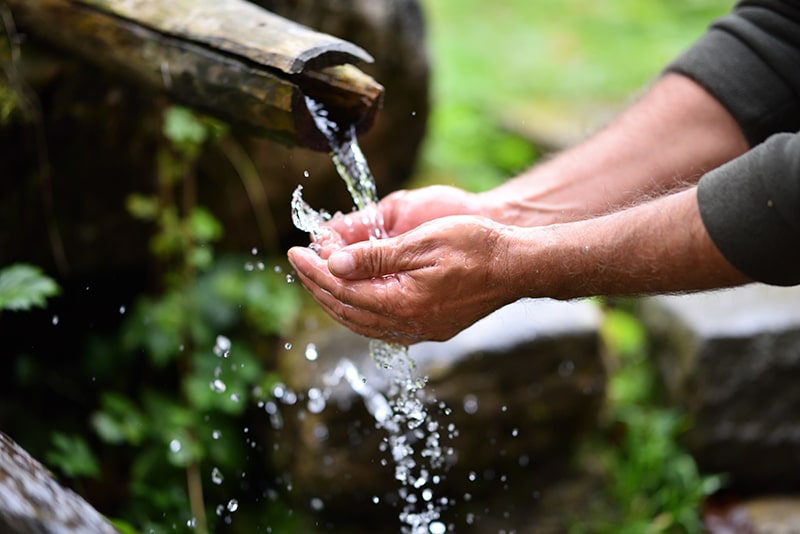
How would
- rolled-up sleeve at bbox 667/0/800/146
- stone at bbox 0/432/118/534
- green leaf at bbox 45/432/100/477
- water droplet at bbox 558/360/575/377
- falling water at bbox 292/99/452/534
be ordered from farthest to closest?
water droplet at bbox 558/360/575/377
falling water at bbox 292/99/452/534
green leaf at bbox 45/432/100/477
rolled-up sleeve at bbox 667/0/800/146
stone at bbox 0/432/118/534

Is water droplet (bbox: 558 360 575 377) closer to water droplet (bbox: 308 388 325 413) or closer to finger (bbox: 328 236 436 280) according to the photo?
water droplet (bbox: 308 388 325 413)

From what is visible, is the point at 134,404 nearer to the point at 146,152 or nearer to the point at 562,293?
the point at 146,152

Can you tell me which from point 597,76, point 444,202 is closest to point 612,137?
point 444,202

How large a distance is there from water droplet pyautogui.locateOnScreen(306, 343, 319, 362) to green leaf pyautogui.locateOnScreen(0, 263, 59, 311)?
1158 mm

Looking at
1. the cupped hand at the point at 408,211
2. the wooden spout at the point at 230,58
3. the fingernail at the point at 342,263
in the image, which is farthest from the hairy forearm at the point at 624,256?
the wooden spout at the point at 230,58

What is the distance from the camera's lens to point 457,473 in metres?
3.15

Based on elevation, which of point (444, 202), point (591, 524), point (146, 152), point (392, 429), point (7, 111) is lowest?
point (591, 524)

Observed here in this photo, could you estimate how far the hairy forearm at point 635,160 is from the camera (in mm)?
2201

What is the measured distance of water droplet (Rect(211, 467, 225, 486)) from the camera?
116 inches

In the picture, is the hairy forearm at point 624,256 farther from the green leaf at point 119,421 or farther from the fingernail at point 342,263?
the green leaf at point 119,421

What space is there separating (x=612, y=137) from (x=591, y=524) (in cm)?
177

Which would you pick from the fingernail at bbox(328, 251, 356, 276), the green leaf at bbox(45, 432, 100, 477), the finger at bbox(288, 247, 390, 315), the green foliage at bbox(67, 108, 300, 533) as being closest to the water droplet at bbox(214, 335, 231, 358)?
the green foliage at bbox(67, 108, 300, 533)

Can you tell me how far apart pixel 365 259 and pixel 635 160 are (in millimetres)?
914

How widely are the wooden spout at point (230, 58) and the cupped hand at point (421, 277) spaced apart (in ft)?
1.18
